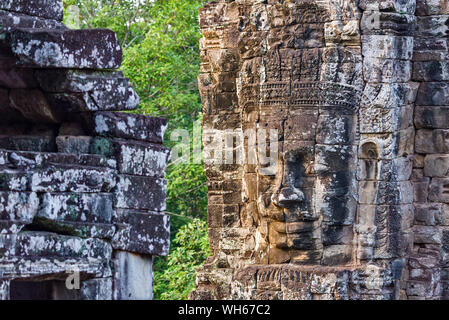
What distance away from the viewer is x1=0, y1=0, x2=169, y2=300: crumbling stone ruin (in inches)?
301

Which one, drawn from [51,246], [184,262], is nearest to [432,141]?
[51,246]

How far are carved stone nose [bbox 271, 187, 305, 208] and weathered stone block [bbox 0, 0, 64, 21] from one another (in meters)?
4.00

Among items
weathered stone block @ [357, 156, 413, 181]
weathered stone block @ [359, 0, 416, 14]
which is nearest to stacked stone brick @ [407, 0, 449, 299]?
weathered stone block @ [357, 156, 413, 181]

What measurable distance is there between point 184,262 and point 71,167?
9794 mm

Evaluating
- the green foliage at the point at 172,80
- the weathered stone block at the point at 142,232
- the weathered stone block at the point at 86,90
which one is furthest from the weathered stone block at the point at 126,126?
the green foliage at the point at 172,80

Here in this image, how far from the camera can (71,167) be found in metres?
7.86

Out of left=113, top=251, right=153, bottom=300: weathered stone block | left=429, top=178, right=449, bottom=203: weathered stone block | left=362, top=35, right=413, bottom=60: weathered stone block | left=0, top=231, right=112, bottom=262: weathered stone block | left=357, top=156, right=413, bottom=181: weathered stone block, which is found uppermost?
left=362, top=35, right=413, bottom=60: weathered stone block

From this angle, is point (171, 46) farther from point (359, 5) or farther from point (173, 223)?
point (359, 5)

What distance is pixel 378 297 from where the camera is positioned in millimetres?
11734

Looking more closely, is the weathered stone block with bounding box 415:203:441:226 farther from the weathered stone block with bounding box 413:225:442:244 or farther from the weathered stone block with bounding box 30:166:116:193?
the weathered stone block with bounding box 30:166:116:193

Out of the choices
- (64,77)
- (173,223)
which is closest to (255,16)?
(64,77)

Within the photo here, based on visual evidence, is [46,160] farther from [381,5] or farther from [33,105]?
[381,5]

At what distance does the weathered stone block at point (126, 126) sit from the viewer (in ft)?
Result: 27.0

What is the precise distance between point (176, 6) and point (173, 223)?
12.0ft
